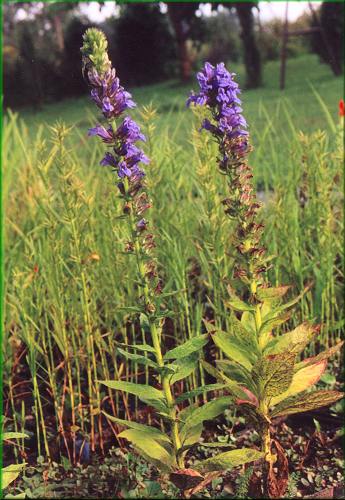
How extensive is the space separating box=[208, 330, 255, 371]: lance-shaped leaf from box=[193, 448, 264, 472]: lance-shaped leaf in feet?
0.89

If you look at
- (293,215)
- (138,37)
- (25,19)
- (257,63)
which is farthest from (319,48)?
(293,215)

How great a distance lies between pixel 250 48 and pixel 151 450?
387 inches

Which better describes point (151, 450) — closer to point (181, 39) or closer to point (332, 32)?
point (181, 39)

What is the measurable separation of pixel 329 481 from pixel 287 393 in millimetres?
454

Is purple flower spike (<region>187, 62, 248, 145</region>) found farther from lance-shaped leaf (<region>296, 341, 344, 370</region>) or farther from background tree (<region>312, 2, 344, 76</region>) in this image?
background tree (<region>312, 2, 344, 76</region>)

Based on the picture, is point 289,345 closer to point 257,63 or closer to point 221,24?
point 257,63

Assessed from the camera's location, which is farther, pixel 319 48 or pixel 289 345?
pixel 319 48

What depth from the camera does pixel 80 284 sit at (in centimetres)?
265

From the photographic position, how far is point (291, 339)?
2229 mm

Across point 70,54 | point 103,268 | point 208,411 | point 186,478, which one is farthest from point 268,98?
point 186,478

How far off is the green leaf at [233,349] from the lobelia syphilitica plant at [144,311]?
0.09 meters

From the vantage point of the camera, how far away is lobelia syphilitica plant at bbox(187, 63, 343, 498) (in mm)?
1937

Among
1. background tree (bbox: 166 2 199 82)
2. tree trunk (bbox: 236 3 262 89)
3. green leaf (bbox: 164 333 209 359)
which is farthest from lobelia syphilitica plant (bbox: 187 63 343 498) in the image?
tree trunk (bbox: 236 3 262 89)

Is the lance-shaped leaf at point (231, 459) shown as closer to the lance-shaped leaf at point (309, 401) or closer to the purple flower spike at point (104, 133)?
the lance-shaped leaf at point (309, 401)
